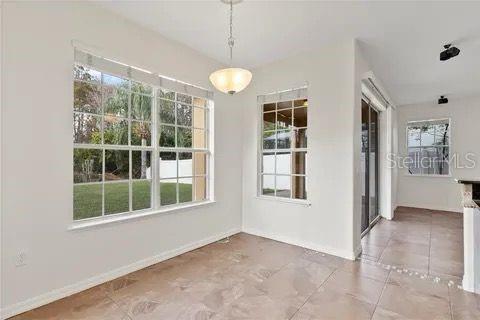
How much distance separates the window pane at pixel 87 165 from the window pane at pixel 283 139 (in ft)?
8.54

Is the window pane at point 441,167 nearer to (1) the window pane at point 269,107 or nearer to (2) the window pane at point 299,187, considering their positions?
(2) the window pane at point 299,187

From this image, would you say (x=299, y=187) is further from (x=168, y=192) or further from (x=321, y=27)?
(x=321, y=27)

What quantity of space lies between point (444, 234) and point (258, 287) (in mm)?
3784

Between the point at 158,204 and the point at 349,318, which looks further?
the point at 158,204

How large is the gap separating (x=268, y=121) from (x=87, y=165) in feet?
9.10

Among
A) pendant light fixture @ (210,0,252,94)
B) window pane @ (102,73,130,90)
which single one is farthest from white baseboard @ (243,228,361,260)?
window pane @ (102,73,130,90)

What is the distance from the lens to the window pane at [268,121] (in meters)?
4.32

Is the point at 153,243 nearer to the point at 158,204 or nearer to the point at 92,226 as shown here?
the point at 158,204

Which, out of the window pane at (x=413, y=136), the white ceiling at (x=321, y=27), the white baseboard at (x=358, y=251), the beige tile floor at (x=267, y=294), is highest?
the white ceiling at (x=321, y=27)

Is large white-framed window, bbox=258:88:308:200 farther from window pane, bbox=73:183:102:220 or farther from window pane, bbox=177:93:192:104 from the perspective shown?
window pane, bbox=73:183:102:220

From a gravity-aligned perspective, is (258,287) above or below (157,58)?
below

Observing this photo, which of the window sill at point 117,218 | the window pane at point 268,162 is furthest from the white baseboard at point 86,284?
the window pane at point 268,162

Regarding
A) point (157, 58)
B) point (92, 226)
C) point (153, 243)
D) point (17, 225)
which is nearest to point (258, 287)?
point (153, 243)

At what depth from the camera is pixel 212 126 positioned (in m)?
4.04
